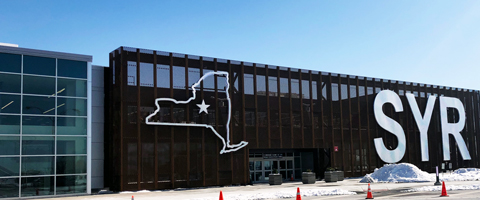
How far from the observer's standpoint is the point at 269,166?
39.9m

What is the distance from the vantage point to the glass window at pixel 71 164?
27812mm

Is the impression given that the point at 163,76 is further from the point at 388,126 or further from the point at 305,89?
the point at 388,126

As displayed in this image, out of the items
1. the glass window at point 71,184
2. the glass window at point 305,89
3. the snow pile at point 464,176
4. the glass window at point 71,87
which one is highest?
the glass window at point 305,89

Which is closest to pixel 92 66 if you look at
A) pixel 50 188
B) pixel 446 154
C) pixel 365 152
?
pixel 50 188

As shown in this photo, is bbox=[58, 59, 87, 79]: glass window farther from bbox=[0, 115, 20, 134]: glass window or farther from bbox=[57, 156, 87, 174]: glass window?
bbox=[57, 156, 87, 174]: glass window

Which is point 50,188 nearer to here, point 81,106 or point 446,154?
point 81,106

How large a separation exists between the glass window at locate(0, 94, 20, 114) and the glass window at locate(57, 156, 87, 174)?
364cm

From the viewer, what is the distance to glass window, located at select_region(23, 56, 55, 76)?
27328 millimetres

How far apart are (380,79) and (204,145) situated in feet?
67.6

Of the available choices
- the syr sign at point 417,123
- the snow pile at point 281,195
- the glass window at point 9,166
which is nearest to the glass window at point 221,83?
the snow pile at point 281,195

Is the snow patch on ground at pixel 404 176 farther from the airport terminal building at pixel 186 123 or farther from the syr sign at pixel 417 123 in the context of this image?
the syr sign at pixel 417 123

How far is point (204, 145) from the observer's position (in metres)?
33.8

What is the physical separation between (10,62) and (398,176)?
1087 inches

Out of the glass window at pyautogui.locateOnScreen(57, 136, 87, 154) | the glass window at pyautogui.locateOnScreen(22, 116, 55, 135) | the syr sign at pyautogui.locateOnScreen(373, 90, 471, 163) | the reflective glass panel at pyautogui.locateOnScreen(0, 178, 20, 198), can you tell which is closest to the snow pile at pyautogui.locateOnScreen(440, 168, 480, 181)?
the syr sign at pyautogui.locateOnScreen(373, 90, 471, 163)
